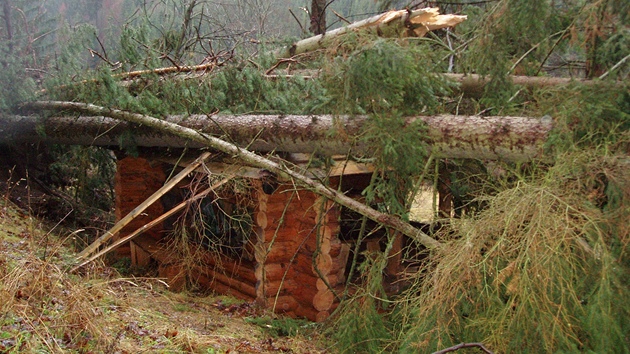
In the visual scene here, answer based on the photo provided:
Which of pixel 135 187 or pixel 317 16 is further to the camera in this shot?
pixel 135 187

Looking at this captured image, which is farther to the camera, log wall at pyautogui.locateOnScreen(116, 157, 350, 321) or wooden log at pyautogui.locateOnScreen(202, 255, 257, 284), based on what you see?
wooden log at pyautogui.locateOnScreen(202, 255, 257, 284)

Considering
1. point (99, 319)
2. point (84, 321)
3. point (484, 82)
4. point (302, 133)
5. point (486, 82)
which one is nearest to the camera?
point (84, 321)

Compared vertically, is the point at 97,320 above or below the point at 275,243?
above

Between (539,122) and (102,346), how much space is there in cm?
368

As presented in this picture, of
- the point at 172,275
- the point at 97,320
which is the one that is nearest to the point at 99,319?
the point at 97,320

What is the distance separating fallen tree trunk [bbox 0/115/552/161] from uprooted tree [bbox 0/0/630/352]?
0.6 inches

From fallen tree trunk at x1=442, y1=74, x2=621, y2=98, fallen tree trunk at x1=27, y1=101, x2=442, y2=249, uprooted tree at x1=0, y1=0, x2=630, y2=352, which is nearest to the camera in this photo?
uprooted tree at x1=0, y1=0, x2=630, y2=352

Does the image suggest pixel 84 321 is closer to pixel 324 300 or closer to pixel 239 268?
pixel 324 300

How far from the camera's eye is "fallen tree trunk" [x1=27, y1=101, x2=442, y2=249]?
17.6 feet

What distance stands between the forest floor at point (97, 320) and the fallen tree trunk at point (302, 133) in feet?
6.35

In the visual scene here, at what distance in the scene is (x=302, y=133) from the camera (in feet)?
20.3

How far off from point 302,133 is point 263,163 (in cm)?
51

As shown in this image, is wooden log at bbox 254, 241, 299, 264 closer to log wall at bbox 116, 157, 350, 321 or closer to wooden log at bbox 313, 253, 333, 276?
log wall at bbox 116, 157, 350, 321

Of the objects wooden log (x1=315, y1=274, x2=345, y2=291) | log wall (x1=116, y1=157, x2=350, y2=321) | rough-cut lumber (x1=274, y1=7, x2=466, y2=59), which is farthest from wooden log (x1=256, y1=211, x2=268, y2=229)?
rough-cut lumber (x1=274, y1=7, x2=466, y2=59)
